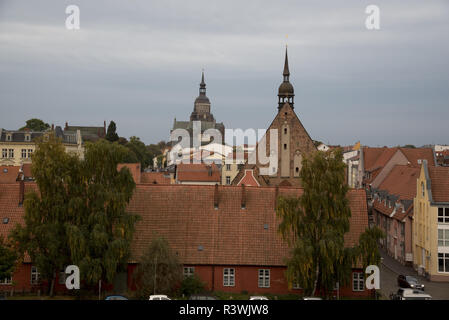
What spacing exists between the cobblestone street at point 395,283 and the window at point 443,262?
1.28m

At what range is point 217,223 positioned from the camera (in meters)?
41.2

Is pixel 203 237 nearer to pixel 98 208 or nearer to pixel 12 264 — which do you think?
pixel 98 208

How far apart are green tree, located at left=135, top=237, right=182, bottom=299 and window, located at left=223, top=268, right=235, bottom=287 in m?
4.11

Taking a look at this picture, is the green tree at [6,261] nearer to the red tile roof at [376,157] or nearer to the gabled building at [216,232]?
the gabled building at [216,232]

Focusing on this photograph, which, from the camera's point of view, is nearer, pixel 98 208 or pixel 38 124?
pixel 98 208

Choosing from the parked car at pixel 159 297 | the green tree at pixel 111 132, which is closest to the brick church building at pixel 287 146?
the parked car at pixel 159 297

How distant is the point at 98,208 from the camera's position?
35.4m

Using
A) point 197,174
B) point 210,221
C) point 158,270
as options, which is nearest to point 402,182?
point 210,221

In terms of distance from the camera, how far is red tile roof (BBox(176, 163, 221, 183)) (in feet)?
313

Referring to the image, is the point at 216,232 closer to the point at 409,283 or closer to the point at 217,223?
the point at 217,223

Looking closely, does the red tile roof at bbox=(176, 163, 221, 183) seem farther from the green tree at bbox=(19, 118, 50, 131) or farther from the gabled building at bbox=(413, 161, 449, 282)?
the green tree at bbox=(19, 118, 50, 131)

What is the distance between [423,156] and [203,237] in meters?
56.4
